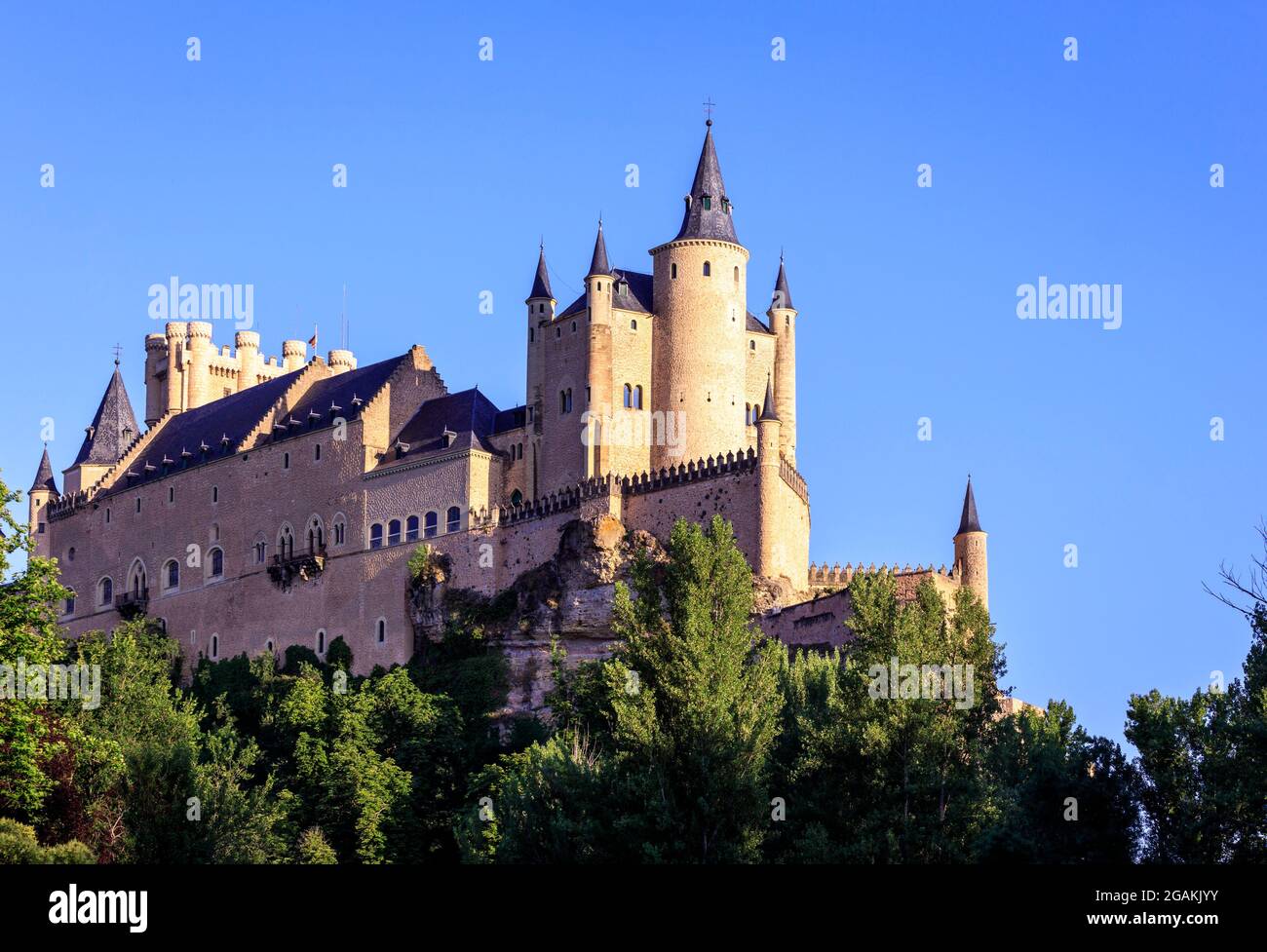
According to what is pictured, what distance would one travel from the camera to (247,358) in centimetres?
12425

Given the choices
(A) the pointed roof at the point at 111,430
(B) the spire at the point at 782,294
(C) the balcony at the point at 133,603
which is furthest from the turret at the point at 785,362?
(A) the pointed roof at the point at 111,430

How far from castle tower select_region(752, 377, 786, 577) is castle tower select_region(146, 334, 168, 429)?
49.1 m

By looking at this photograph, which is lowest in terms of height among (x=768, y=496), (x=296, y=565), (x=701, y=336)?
(x=296, y=565)

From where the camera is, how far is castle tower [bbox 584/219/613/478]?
3548 inches

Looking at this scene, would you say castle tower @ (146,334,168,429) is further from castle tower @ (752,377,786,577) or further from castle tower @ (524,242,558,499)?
castle tower @ (752,377,786,577)

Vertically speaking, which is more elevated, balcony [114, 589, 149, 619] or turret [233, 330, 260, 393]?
turret [233, 330, 260, 393]

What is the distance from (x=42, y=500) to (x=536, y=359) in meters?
38.6

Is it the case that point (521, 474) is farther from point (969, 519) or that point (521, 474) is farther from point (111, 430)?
point (111, 430)

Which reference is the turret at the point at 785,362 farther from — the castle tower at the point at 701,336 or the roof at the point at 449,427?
the roof at the point at 449,427

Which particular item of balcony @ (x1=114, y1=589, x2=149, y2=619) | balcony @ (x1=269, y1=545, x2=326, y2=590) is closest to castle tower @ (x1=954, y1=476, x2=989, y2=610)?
balcony @ (x1=269, y1=545, x2=326, y2=590)

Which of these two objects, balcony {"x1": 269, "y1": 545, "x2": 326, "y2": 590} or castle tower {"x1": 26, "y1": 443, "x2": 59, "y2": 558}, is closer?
balcony {"x1": 269, "y1": 545, "x2": 326, "y2": 590}

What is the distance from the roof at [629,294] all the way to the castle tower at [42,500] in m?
38.7

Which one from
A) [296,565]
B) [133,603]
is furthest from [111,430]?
[296,565]
